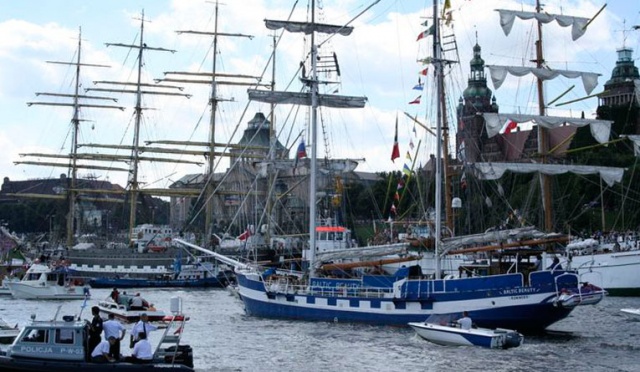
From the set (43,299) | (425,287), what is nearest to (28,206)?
(43,299)

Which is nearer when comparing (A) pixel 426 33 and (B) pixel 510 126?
(A) pixel 426 33

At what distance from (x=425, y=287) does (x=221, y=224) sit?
100972mm

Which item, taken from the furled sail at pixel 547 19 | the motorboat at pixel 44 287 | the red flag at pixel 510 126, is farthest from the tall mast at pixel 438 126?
the motorboat at pixel 44 287

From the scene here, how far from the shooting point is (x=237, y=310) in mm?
64375

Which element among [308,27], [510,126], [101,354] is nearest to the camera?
[101,354]

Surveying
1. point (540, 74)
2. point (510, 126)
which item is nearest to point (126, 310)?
point (510, 126)

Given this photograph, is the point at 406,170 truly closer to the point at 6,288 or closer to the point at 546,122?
the point at 546,122

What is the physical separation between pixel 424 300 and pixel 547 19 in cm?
3095

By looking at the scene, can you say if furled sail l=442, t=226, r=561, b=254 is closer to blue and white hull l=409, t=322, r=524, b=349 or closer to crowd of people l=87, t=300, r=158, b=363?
blue and white hull l=409, t=322, r=524, b=349

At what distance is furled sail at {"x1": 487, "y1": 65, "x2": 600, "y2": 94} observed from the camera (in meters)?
68.4

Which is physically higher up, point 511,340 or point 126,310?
point 126,310

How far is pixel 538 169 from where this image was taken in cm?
6556

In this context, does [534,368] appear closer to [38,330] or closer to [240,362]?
[240,362]

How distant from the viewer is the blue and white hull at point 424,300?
4562 centimetres
